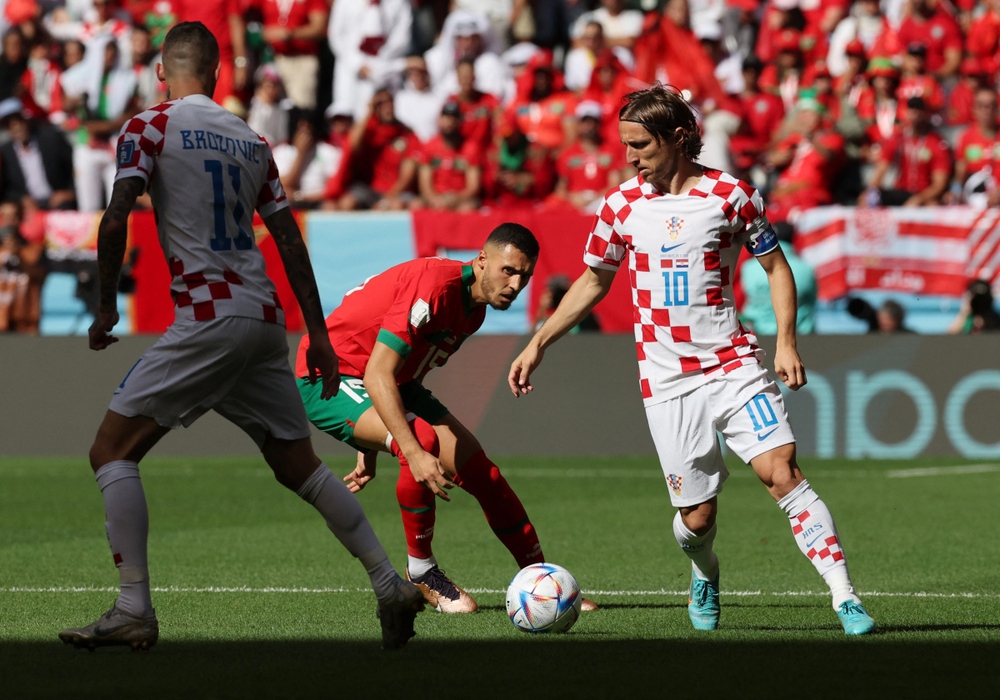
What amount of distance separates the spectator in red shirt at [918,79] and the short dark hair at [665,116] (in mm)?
11207

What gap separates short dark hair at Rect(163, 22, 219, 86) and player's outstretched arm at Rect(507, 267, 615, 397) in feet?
5.55

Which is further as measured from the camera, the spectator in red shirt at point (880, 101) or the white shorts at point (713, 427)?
the spectator in red shirt at point (880, 101)

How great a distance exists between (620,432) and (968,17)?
7.50 metres

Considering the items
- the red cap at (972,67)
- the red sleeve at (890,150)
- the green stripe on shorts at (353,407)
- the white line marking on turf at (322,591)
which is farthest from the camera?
the red cap at (972,67)

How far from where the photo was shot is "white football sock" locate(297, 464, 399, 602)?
5270 millimetres

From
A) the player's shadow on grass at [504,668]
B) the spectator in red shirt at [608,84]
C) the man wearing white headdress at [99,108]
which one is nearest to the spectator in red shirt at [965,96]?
Answer: the spectator in red shirt at [608,84]

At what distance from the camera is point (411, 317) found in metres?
5.98

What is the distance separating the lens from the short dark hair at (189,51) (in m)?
5.22

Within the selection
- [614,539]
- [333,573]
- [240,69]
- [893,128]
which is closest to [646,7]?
[893,128]

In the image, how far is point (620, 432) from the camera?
44.9ft

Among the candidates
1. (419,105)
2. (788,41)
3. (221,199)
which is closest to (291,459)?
(221,199)

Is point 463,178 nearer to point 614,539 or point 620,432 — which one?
point 620,432

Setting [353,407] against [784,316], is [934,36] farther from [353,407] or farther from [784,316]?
[784,316]

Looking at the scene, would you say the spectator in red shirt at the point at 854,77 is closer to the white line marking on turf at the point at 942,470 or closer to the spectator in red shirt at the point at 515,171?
the spectator in red shirt at the point at 515,171
